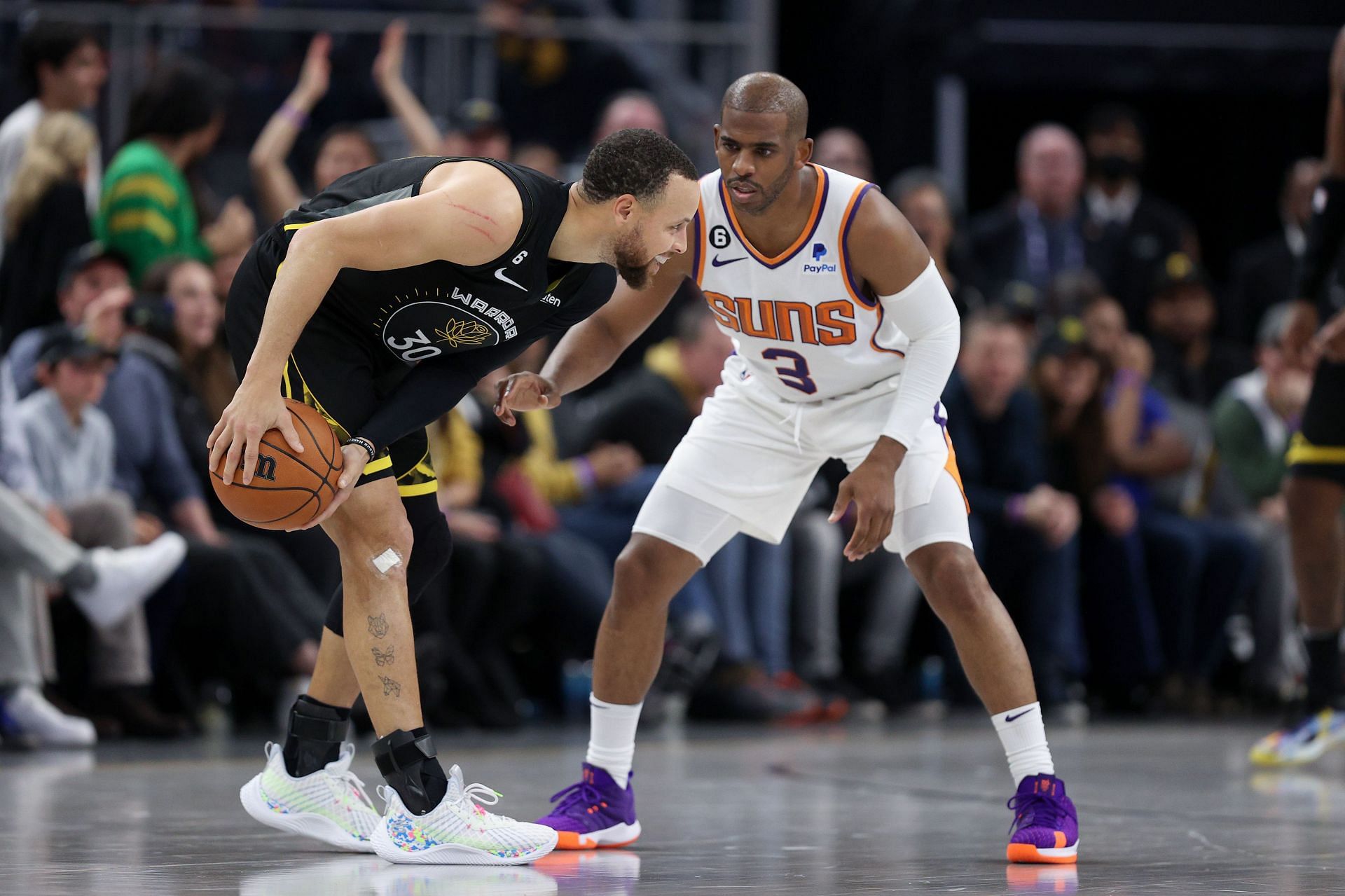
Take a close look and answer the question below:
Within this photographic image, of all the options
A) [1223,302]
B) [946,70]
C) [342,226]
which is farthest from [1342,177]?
[946,70]

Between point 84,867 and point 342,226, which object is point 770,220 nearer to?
point 342,226

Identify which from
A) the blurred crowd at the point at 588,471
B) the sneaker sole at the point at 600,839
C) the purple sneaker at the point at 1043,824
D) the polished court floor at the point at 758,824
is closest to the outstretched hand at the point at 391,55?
the blurred crowd at the point at 588,471

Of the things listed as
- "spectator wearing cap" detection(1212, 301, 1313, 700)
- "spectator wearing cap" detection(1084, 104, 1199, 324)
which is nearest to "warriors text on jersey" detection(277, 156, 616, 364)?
"spectator wearing cap" detection(1212, 301, 1313, 700)

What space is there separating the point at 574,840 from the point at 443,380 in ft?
3.84

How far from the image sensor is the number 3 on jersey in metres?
4.51

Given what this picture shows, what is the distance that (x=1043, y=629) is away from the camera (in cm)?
904

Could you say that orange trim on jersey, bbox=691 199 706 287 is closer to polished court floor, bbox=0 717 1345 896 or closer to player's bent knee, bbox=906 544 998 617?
player's bent knee, bbox=906 544 998 617

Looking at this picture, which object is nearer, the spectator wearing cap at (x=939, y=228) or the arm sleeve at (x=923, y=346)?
the arm sleeve at (x=923, y=346)

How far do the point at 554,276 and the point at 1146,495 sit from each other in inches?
245

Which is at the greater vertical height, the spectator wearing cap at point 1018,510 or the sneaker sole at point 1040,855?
Answer: the spectator wearing cap at point 1018,510

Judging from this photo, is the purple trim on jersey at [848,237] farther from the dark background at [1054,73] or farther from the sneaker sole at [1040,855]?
the dark background at [1054,73]

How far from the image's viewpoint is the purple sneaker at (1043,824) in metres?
4.14

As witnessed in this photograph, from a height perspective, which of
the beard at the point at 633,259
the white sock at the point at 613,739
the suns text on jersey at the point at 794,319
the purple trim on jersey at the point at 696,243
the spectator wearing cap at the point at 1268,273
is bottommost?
the white sock at the point at 613,739

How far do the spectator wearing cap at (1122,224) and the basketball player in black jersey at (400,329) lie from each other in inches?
272
